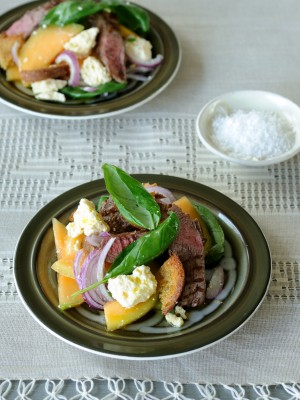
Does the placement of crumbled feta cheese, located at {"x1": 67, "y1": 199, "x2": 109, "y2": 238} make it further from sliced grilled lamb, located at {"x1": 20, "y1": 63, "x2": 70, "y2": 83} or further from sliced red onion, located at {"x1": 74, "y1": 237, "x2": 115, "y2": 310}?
sliced grilled lamb, located at {"x1": 20, "y1": 63, "x2": 70, "y2": 83}

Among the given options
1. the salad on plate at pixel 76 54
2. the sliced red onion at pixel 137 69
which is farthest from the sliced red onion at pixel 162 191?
the sliced red onion at pixel 137 69

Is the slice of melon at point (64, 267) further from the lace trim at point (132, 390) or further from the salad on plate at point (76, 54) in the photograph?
the salad on plate at point (76, 54)

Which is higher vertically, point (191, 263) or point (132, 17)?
point (132, 17)

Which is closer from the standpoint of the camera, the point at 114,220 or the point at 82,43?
the point at 114,220

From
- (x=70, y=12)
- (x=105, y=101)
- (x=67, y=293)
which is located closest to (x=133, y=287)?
(x=67, y=293)

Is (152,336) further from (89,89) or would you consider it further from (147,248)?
(89,89)

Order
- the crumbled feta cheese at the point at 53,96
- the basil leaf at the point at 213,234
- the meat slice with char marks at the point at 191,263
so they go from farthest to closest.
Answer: the crumbled feta cheese at the point at 53,96
the basil leaf at the point at 213,234
the meat slice with char marks at the point at 191,263
